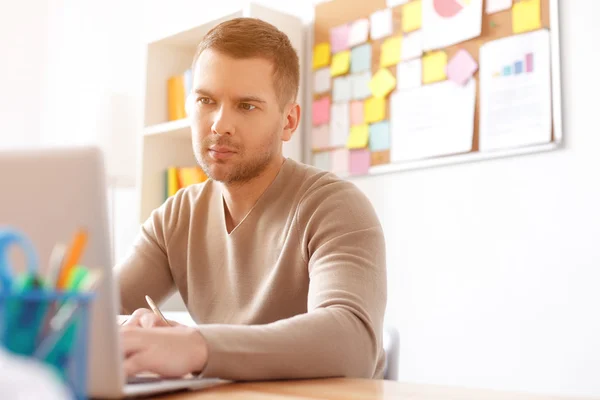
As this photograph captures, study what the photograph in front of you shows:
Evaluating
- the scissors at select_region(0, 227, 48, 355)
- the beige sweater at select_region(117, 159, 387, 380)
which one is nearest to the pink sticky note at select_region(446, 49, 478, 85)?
the beige sweater at select_region(117, 159, 387, 380)

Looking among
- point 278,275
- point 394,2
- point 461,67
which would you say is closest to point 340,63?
point 394,2

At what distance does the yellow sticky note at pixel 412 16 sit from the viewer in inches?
91.6

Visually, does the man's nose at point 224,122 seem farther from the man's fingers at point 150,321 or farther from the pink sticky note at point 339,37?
the pink sticky note at point 339,37

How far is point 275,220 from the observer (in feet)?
4.46

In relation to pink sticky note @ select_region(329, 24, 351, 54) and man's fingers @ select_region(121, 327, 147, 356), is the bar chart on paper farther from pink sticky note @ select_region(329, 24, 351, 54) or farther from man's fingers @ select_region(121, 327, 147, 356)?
man's fingers @ select_region(121, 327, 147, 356)

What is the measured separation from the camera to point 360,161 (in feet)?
8.04

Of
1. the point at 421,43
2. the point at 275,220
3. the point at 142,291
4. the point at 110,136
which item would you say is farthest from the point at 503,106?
the point at 110,136

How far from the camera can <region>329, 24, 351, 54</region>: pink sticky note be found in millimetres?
2545

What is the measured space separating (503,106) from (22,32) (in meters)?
3.10

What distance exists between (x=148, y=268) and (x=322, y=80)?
1.34 meters

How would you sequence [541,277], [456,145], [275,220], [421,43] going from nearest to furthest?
[275,220]
[541,277]
[456,145]
[421,43]

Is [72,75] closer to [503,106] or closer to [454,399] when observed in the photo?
[503,106]

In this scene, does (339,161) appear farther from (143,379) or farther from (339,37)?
(143,379)

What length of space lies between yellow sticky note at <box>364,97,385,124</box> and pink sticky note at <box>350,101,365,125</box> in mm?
19
